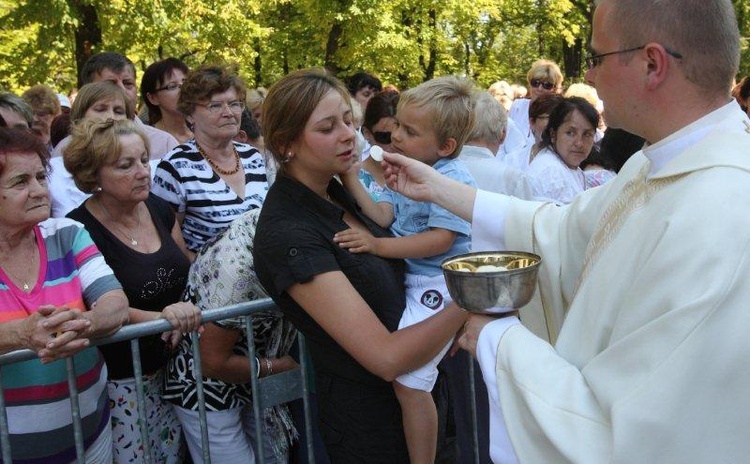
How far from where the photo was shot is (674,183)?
1.84 meters

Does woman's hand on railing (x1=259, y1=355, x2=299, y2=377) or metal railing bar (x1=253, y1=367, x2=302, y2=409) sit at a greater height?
woman's hand on railing (x1=259, y1=355, x2=299, y2=377)

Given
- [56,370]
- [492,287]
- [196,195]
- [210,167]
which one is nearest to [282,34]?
[210,167]

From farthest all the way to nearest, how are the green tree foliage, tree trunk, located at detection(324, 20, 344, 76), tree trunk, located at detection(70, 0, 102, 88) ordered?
tree trunk, located at detection(324, 20, 344, 76) < the green tree foliage < tree trunk, located at detection(70, 0, 102, 88)

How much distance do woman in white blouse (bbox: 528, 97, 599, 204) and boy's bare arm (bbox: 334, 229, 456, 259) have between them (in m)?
2.56

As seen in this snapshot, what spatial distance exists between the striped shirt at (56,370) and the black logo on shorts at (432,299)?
123 centimetres

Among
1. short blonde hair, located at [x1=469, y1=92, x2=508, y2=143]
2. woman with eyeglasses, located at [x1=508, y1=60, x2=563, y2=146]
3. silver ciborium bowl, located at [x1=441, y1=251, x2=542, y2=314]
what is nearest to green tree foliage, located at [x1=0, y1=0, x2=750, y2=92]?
woman with eyeglasses, located at [x1=508, y1=60, x2=563, y2=146]

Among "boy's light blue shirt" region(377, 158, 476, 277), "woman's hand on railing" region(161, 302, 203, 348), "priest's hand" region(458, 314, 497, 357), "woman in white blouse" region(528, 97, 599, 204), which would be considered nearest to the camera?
"priest's hand" region(458, 314, 497, 357)

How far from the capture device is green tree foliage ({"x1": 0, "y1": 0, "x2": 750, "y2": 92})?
13.2 m

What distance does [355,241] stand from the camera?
8.41ft

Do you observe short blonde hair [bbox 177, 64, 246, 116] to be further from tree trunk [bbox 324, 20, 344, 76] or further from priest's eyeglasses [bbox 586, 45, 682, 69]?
tree trunk [bbox 324, 20, 344, 76]

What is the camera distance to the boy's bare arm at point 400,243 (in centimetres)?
256

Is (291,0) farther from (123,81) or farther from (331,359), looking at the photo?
(331,359)

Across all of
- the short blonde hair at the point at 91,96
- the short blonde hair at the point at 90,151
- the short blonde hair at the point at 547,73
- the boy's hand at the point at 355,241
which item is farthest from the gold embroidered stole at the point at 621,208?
the short blonde hair at the point at 547,73

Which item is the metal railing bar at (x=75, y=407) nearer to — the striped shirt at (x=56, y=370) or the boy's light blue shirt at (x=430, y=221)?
the striped shirt at (x=56, y=370)
